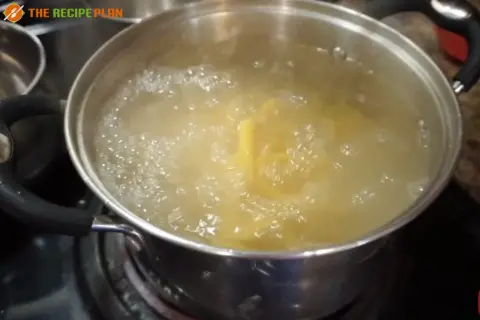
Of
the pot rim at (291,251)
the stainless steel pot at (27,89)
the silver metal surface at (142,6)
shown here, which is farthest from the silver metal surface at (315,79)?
the silver metal surface at (142,6)

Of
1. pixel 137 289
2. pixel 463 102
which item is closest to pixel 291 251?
pixel 137 289

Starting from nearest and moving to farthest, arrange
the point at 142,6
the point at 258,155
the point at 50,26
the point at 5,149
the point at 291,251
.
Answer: the point at 291,251 < the point at 5,149 < the point at 258,155 < the point at 50,26 < the point at 142,6

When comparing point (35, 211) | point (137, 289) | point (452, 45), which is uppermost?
point (35, 211)

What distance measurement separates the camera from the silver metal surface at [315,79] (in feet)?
1.94

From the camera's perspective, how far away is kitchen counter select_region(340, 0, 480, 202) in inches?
36.1

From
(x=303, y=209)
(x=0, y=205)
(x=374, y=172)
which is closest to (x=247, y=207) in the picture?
(x=303, y=209)

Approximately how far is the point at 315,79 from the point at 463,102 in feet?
1.00

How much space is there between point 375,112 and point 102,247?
484mm

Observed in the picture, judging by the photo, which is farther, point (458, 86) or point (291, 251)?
point (458, 86)

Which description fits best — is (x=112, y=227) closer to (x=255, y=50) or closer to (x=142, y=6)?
(x=255, y=50)

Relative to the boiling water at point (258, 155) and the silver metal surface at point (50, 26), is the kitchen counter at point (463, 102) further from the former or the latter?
the silver metal surface at point (50, 26)

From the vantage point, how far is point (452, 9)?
79 centimetres

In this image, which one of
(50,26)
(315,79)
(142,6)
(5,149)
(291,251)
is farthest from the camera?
(142,6)

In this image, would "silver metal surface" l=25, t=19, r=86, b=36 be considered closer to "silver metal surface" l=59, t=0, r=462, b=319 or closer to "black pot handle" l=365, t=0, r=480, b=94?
"silver metal surface" l=59, t=0, r=462, b=319
